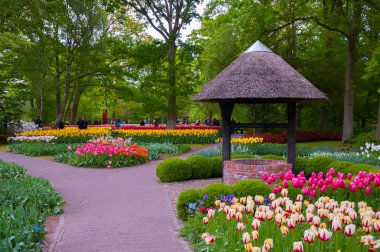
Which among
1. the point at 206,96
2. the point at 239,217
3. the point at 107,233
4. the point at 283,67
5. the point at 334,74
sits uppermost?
the point at 334,74

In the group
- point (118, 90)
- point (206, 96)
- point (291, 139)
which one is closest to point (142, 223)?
point (206, 96)

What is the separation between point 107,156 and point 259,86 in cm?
772

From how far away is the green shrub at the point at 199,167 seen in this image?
12053 mm

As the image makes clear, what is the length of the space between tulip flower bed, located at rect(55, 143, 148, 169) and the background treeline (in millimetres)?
6134

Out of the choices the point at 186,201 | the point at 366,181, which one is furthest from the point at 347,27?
the point at 186,201

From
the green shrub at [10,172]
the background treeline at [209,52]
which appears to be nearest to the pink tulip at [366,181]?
the green shrub at [10,172]

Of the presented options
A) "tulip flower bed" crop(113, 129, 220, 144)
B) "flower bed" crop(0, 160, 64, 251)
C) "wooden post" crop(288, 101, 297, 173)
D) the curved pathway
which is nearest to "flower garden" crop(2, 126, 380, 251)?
"tulip flower bed" crop(113, 129, 220, 144)

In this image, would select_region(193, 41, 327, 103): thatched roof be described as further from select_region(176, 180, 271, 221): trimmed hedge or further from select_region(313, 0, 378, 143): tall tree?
select_region(313, 0, 378, 143): tall tree

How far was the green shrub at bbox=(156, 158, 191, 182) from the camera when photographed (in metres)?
11.6

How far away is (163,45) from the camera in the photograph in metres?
26.4

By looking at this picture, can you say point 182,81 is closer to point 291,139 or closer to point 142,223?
point 291,139

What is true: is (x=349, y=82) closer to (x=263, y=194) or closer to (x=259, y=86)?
(x=259, y=86)

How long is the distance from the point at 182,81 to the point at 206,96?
1756 centimetres

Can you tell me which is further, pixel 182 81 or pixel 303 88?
pixel 182 81
